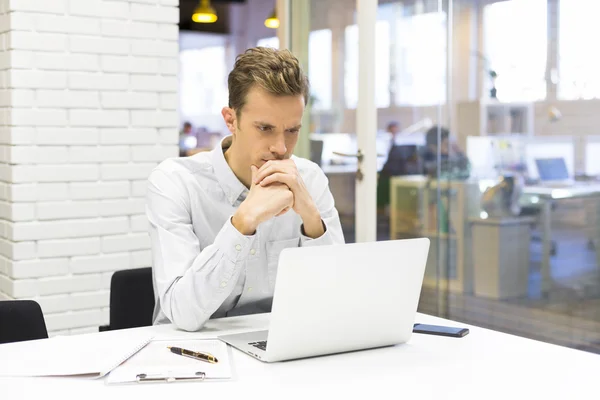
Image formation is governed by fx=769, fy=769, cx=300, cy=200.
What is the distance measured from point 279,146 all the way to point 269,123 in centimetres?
6

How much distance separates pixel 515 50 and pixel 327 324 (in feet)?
10.2

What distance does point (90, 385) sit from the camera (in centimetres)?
133

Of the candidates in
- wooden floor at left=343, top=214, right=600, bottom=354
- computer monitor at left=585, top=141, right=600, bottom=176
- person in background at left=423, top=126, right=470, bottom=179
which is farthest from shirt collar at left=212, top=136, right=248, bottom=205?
person in background at left=423, top=126, right=470, bottom=179

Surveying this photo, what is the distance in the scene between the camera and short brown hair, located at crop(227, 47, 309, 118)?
1.88 meters

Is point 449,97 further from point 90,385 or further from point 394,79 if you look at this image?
point 90,385

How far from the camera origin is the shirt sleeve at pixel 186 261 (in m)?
1.73

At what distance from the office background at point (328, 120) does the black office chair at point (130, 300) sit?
97 cm

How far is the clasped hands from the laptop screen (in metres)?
2.52

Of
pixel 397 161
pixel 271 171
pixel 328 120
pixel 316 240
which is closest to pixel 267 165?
pixel 271 171

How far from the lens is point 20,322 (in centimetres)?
186

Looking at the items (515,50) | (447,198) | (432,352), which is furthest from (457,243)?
(432,352)

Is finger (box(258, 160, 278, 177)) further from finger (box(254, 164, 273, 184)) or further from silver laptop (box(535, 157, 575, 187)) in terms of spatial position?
silver laptop (box(535, 157, 575, 187))

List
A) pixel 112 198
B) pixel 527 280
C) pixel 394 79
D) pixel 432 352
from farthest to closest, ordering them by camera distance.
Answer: pixel 394 79
pixel 527 280
pixel 112 198
pixel 432 352

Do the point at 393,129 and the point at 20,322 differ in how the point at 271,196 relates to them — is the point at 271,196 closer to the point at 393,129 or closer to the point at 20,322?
the point at 20,322
